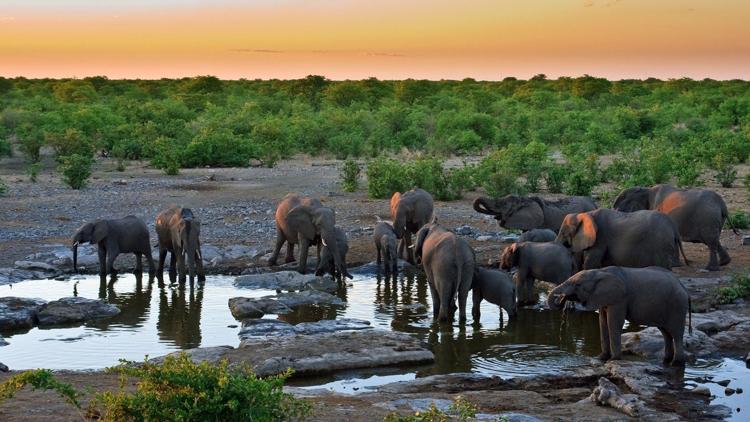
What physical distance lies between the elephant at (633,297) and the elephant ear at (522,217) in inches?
231

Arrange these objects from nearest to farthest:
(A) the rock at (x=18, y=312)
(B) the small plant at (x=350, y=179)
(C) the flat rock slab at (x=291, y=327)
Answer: (C) the flat rock slab at (x=291, y=327), (A) the rock at (x=18, y=312), (B) the small plant at (x=350, y=179)

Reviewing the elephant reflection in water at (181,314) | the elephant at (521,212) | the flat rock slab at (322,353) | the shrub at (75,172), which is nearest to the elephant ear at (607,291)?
the flat rock slab at (322,353)

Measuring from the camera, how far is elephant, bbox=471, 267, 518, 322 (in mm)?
13469

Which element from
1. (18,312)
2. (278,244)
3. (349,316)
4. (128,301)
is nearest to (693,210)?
(349,316)

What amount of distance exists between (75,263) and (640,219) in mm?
9221

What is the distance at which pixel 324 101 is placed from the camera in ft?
232

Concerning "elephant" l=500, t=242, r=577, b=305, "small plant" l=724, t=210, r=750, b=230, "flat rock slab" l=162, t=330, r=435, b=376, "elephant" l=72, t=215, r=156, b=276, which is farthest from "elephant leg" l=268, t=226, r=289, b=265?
"small plant" l=724, t=210, r=750, b=230

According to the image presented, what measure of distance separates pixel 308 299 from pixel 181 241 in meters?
2.64

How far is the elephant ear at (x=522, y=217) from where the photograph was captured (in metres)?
16.8

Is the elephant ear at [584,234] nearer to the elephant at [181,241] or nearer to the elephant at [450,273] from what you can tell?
the elephant at [450,273]

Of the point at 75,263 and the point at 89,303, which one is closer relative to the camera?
the point at 89,303

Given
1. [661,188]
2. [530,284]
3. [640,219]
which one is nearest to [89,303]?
[530,284]

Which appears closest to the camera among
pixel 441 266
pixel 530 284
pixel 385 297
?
pixel 441 266

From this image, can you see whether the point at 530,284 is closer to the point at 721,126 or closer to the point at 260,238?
the point at 260,238
